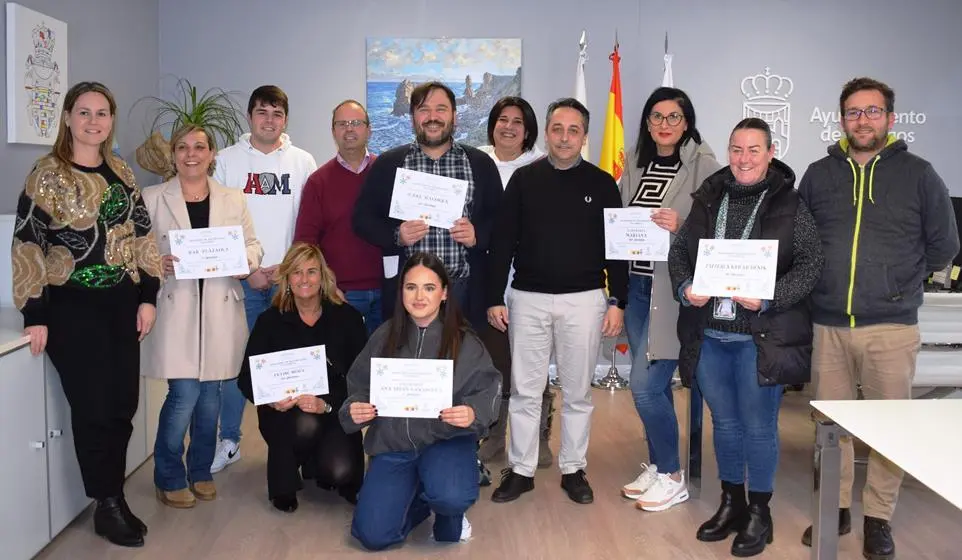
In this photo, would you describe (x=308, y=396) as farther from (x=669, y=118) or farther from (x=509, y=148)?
(x=669, y=118)

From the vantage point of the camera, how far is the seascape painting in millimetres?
6121

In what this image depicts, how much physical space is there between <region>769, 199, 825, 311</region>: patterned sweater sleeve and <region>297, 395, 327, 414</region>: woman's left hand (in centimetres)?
182

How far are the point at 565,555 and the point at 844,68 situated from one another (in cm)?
459

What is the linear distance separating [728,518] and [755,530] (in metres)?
0.14

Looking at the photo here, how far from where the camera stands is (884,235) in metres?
3.03

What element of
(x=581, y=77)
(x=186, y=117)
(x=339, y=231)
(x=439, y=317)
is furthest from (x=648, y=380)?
(x=186, y=117)

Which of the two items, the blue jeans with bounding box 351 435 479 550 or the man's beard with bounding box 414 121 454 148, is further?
the man's beard with bounding box 414 121 454 148

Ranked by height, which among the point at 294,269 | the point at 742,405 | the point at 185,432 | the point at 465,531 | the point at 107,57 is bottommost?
the point at 465,531

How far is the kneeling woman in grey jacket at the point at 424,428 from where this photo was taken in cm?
318

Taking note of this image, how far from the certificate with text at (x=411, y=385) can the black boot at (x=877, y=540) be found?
64.7 inches

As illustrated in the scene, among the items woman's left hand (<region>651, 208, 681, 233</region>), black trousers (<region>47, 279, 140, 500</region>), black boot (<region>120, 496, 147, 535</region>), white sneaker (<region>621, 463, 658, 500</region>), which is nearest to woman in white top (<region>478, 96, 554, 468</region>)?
white sneaker (<region>621, 463, 658, 500</region>)

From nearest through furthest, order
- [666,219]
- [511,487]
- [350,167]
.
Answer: [666,219] → [511,487] → [350,167]

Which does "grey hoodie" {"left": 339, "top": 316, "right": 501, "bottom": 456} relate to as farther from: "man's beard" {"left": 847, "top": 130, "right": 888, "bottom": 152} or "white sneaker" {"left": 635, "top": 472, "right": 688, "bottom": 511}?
"man's beard" {"left": 847, "top": 130, "right": 888, "bottom": 152}

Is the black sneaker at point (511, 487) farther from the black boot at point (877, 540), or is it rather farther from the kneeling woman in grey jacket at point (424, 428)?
the black boot at point (877, 540)
